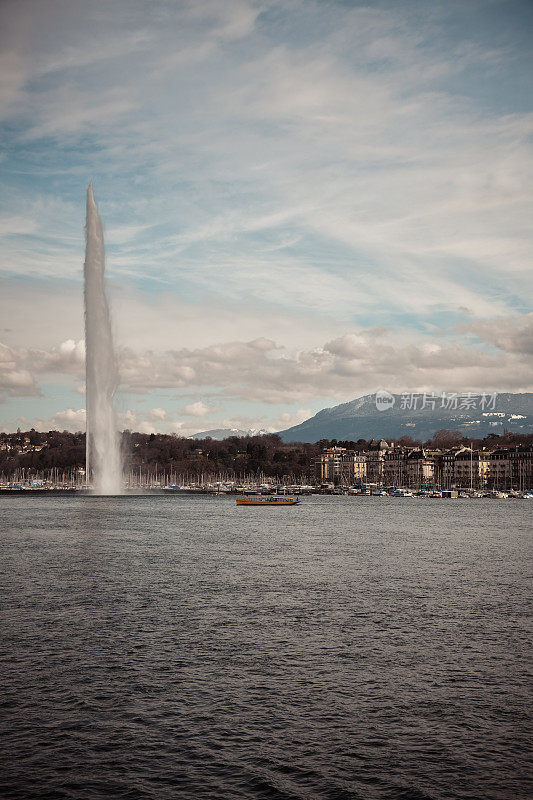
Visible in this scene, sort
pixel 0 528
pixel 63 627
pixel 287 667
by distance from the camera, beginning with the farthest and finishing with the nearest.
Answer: pixel 0 528 → pixel 63 627 → pixel 287 667

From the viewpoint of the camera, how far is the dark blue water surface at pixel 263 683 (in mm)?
15969

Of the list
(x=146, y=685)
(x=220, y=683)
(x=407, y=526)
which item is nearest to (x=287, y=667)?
(x=220, y=683)

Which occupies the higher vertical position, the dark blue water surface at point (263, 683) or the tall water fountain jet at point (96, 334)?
the tall water fountain jet at point (96, 334)

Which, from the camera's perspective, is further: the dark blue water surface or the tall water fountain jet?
the tall water fountain jet

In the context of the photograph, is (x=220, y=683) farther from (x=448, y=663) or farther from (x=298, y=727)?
(x=448, y=663)

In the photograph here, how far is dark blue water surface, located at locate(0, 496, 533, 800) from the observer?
52.4 feet

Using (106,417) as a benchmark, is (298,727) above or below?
below

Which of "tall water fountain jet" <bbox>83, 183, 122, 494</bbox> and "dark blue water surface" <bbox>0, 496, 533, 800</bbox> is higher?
"tall water fountain jet" <bbox>83, 183, 122, 494</bbox>

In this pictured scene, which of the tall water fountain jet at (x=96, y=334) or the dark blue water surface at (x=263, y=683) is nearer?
the dark blue water surface at (x=263, y=683)

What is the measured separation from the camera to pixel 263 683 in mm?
21891

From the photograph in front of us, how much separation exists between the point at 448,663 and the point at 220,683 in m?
7.08

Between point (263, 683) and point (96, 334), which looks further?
point (96, 334)

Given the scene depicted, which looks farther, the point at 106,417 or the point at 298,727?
the point at 106,417

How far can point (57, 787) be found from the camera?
15320 mm
